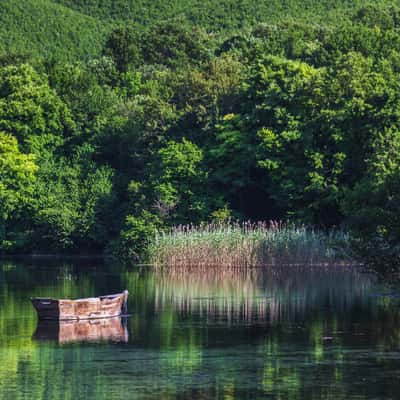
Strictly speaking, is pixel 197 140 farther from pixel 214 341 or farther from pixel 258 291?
pixel 214 341

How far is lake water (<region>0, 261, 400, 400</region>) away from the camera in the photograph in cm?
2788

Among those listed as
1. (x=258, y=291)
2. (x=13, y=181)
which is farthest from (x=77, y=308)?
(x=13, y=181)

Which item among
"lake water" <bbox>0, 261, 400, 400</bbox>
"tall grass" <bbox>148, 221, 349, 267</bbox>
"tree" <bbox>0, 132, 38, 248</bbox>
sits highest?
"tree" <bbox>0, 132, 38, 248</bbox>

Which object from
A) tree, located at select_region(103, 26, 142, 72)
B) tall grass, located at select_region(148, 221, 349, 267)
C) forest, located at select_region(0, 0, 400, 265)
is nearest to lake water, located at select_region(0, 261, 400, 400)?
tall grass, located at select_region(148, 221, 349, 267)

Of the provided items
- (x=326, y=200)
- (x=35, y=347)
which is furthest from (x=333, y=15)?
(x=35, y=347)

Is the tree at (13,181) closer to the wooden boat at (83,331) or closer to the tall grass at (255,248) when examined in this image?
the tall grass at (255,248)

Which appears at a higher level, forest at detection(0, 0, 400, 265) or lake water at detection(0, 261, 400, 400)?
forest at detection(0, 0, 400, 265)

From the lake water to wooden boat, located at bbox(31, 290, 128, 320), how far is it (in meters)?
0.59

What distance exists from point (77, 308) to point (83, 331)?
6.29 feet

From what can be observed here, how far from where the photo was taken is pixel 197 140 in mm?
75500

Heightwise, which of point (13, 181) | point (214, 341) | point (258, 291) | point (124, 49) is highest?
point (124, 49)

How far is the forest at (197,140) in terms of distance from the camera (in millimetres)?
66562

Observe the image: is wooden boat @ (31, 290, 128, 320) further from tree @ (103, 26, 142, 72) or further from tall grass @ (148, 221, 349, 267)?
tree @ (103, 26, 142, 72)

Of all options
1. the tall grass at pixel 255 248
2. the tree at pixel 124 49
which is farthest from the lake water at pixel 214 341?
the tree at pixel 124 49
